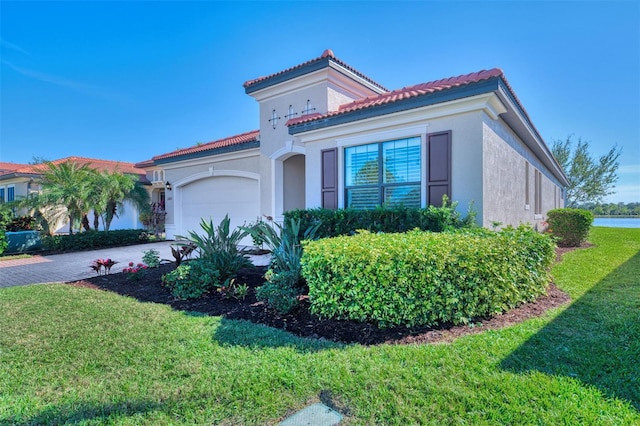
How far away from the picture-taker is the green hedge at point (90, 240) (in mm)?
13619

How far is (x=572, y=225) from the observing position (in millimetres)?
12086

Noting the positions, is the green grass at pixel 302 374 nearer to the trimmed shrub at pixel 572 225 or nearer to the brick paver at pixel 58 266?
the brick paver at pixel 58 266

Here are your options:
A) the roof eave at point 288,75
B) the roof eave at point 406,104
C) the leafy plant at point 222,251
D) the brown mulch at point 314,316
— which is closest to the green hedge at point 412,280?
the brown mulch at point 314,316

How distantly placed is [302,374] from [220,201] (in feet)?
40.7

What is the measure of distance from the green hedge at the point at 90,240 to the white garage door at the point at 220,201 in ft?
7.50

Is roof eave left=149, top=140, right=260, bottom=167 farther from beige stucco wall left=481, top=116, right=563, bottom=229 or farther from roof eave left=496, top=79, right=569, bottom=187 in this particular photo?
roof eave left=496, top=79, right=569, bottom=187

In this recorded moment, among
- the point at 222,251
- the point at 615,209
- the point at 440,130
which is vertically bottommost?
the point at 222,251

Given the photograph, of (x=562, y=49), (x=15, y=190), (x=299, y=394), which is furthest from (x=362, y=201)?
(x=15, y=190)

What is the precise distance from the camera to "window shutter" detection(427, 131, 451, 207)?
23.6ft

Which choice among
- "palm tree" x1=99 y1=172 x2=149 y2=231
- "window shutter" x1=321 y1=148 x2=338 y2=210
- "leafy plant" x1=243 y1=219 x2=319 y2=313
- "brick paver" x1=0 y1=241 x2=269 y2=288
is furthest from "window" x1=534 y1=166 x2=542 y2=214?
"palm tree" x1=99 y1=172 x2=149 y2=231

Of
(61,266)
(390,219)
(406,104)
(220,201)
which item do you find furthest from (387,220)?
(61,266)

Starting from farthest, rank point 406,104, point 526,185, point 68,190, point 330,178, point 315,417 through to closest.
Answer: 1. point 68,190
2. point 526,185
3. point 330,178
4. point 406,104
5. point 315,417

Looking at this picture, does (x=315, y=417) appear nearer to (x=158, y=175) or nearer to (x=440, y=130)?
(x=440, y=130)

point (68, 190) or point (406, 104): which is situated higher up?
point (406, 104)
